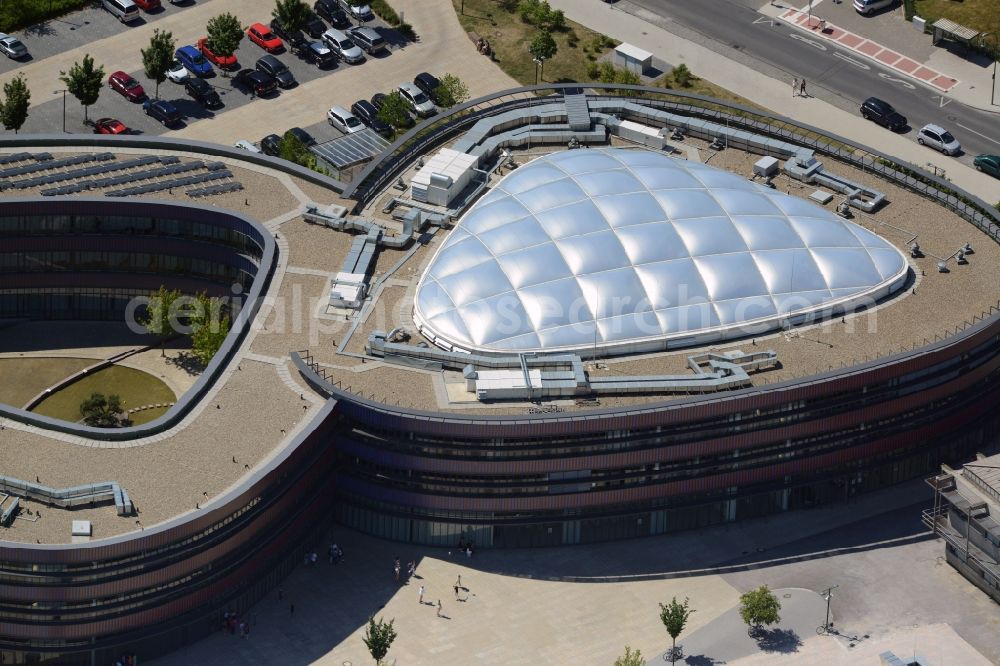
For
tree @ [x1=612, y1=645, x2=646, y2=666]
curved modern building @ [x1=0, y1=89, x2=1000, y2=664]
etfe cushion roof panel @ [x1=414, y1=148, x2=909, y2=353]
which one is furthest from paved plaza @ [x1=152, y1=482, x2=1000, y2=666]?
etfe cushion roof panel @ [x1=414, y1=148, x2=909, y2=353]

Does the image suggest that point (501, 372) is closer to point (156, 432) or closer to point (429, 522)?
point (429, 522)

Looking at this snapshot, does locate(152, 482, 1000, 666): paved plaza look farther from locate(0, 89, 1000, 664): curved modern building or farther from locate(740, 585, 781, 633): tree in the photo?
locate(740, 585, 781, 633): tree

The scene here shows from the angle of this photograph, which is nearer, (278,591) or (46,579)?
→ (46,579)

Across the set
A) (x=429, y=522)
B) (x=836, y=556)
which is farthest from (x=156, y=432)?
(x=836, y=556)

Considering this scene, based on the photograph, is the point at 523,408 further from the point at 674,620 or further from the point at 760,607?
the point at 760,607

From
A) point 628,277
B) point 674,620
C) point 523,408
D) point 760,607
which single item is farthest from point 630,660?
point 628,277

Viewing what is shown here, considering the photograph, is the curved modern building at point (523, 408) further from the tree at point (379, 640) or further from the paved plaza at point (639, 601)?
the tree at point (379, 640)

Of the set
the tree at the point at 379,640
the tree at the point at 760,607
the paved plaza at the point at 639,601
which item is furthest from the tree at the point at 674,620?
the tree at the point at 379,640
